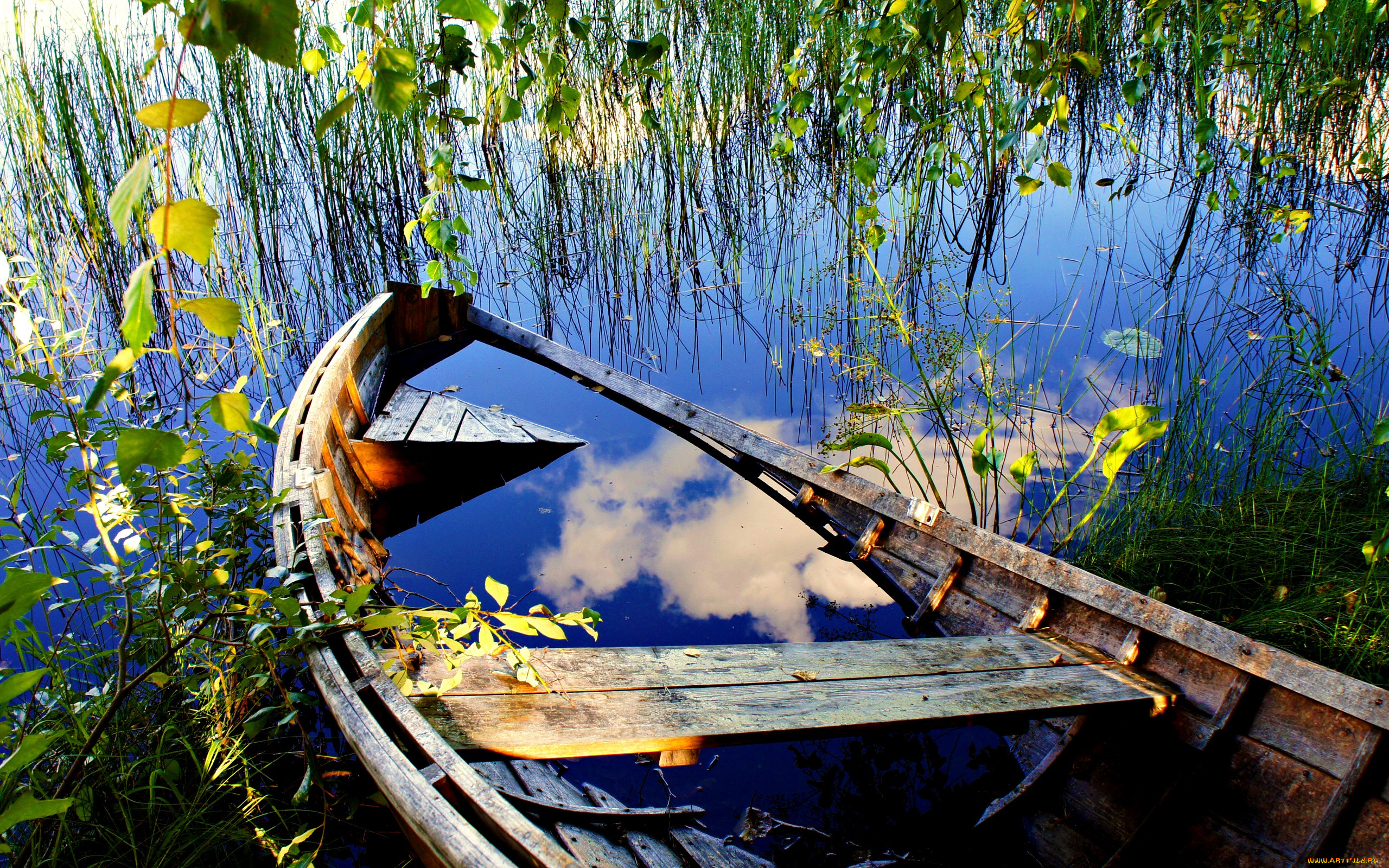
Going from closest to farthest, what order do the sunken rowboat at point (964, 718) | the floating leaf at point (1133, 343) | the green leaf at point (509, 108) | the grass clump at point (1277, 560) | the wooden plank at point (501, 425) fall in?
the green leaf at point (509, 108) < the sunken rowboat at point (964, 718) < the grass clump at point (1277, 560) < the wooden plank at point (501, 425) < the floating leaf at point (1133, 343)

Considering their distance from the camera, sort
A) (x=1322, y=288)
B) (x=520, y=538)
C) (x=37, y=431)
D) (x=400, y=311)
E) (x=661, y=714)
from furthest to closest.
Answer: (x=1322, y=288), (x=400, y=311), (x=37, y=431), (x=520, y=538), (x=661, y=714)

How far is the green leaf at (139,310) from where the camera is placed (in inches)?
16.6

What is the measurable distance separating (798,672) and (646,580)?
1.04 m

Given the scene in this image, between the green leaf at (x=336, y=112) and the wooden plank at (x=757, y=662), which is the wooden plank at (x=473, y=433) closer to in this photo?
the wooden plank at (x=757, y=662)

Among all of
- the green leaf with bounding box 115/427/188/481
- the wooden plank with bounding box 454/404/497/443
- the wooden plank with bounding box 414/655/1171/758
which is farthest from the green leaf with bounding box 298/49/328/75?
the wooden plank with bounding box 454/404/497/443

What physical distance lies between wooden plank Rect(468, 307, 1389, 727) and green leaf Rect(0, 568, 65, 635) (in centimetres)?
189

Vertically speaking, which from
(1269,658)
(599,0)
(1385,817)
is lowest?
(1385,817)

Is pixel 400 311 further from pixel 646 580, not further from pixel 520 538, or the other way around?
pixel 646 580

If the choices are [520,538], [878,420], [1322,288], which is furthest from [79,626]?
[1322,288]

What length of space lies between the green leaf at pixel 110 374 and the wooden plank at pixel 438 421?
2.62 metres

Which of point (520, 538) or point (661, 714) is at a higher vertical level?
point (661, 714)

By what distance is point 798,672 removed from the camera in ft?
5.48

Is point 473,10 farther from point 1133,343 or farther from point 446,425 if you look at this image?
point 1133,343

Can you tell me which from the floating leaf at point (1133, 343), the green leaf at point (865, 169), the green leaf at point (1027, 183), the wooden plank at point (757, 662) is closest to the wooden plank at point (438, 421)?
the wooden plank at point (757, 662)
